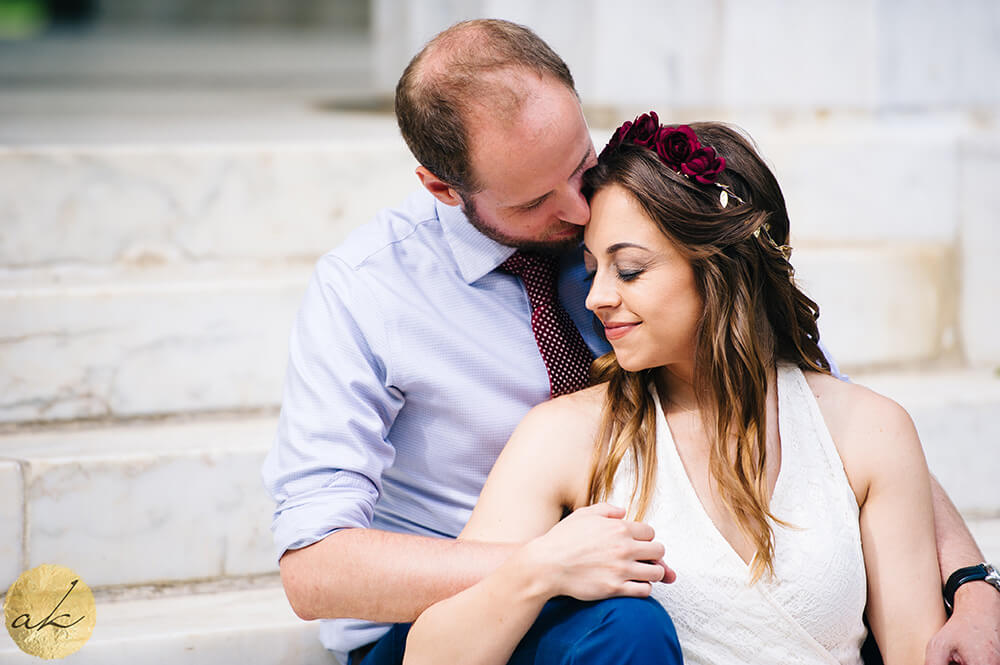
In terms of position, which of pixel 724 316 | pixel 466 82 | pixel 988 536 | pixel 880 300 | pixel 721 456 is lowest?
pixel 988 536

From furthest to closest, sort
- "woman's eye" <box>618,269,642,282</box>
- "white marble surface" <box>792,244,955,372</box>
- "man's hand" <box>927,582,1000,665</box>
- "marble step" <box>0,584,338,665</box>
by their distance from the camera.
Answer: "white marble surface" <box>792,244,955,372</box> < "marble step" <box>0,584,338,665</box> < "woman's eye" <box>618,269,642,282</box> < "man's hand" <box>927,582,1000,665</box>

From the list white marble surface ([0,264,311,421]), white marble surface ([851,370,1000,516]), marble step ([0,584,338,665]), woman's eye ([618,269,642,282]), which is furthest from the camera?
white marble surface ([851,370,1000,516])

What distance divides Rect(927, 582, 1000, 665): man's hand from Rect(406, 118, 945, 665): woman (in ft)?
0.14

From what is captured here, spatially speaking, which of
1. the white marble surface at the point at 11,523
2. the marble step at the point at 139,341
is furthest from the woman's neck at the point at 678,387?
the white marble surface at the point at 11,523

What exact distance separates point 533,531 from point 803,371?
645 millimetres

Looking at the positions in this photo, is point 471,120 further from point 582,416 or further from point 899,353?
point 899,353

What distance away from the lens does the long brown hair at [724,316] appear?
1921 millimetres

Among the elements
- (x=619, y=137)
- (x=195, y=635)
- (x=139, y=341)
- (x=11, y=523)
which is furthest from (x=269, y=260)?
(x=619, y=137)

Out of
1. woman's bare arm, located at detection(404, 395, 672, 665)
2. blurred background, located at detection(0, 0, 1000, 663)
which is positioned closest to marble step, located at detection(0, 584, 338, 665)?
blurred background, located at detection(0, 0, 1000, 663)

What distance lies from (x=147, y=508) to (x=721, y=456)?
1501 mm

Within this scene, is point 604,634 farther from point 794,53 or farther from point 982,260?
point 794,53

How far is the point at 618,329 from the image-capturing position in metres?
1.99

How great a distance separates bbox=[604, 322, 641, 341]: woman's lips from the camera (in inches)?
78.0

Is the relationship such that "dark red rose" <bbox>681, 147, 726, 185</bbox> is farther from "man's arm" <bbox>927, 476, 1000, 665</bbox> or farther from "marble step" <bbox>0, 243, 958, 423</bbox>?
"marble step" <bbox>0, 243, 958, 423</bbox>
